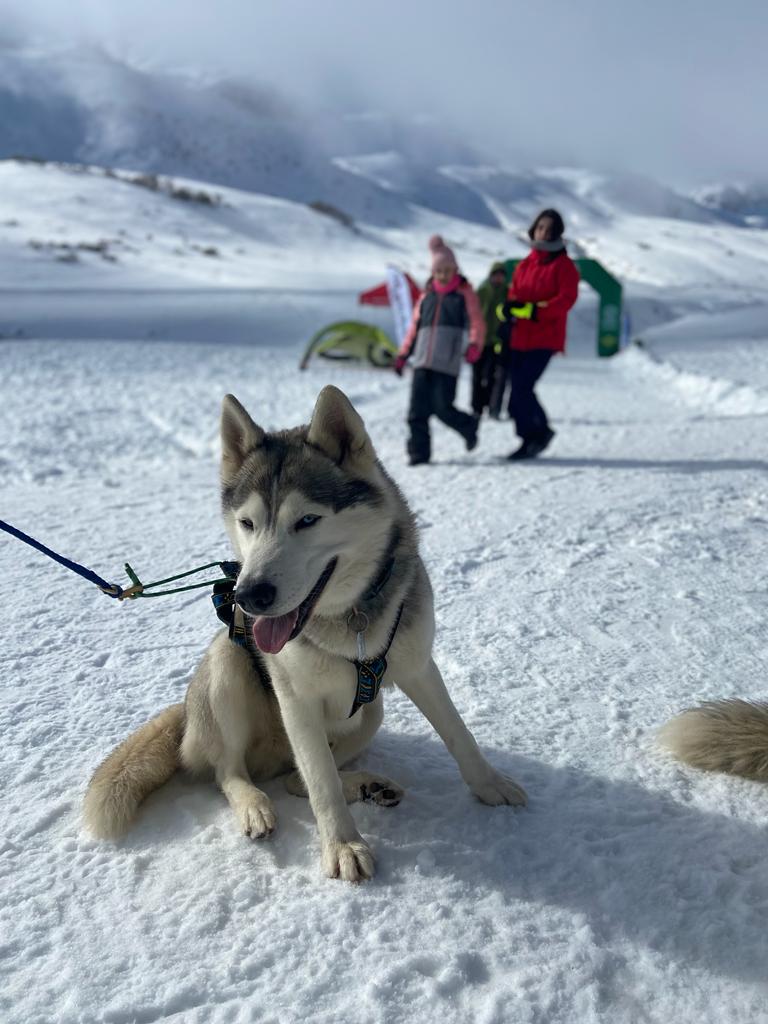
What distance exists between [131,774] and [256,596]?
2.62 ft

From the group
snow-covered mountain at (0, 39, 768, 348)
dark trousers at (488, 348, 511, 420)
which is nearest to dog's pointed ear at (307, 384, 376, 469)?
snow-covered mountain at (0, 39, 768, 348)

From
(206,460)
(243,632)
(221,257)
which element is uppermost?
(221,257)

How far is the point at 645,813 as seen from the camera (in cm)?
206

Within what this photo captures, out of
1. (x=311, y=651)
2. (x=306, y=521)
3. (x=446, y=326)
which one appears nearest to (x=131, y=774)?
(x=311, y=651)

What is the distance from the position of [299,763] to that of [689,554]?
109 inches

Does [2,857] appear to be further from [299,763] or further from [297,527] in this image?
[297,527]

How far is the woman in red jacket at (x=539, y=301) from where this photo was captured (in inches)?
227

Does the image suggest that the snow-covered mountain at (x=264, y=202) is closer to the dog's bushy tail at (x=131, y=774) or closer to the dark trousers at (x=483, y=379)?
the dark trousers at (x=483, y=379)

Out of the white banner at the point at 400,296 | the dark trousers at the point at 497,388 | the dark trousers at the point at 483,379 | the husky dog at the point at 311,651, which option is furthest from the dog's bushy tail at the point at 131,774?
the white banner at the point at 400,296

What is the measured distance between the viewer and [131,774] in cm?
209

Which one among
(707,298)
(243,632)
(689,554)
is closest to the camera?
(243,632)

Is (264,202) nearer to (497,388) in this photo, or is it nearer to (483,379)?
(497,388)

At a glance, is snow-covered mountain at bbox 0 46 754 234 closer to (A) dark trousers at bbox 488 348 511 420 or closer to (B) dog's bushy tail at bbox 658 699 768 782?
(A) dark trousers at bbox 488 348 511 420

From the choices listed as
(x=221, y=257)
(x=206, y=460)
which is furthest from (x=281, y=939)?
(x=221, y=257)
